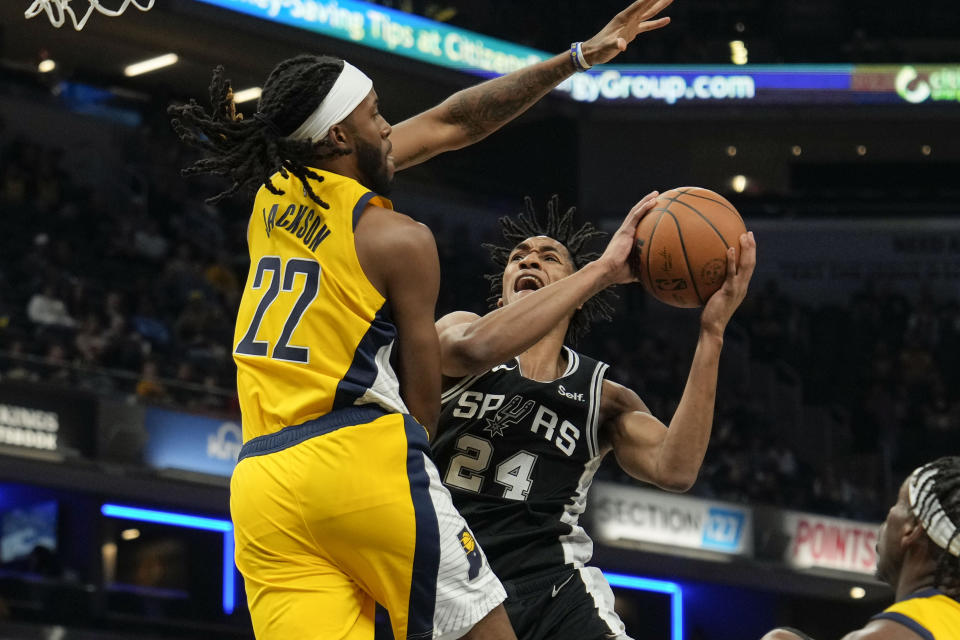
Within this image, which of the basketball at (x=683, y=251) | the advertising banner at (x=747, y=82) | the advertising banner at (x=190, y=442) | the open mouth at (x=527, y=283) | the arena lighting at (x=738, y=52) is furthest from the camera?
the arena lighting at (x=738, y=52)

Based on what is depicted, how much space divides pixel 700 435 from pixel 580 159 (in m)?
Answer: 18.0

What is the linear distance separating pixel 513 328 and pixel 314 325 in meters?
0.61

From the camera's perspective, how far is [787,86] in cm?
2150

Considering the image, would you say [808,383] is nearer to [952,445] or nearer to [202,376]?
[952,445]

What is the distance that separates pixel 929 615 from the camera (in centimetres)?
328

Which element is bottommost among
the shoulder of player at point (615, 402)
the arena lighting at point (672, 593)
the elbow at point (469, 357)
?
the arena lighting at point (672, 593)

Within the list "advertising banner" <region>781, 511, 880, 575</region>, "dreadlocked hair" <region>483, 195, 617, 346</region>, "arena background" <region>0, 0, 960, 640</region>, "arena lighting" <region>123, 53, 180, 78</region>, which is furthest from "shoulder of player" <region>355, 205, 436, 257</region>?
"arena lighting" <region>123, 53, 180, 78</region>

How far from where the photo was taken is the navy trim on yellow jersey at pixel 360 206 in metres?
3.53

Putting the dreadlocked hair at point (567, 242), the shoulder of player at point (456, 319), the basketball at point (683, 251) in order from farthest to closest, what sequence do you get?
1. the dreadlocked hair at point (567, 242)
2. the shoulder of player at point (456, 319)
3. the basketball at point (683, 251)

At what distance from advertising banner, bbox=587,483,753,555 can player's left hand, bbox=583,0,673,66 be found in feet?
34.1

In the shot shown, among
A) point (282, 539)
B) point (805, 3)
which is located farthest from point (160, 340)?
point (805, 3)

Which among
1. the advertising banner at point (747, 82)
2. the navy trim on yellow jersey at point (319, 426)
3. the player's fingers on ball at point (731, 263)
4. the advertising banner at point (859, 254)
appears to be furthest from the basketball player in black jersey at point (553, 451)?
the advertising banner at point (859, 254)

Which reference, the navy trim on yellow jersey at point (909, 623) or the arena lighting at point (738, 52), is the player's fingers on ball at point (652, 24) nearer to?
the navy trim on yellow jersey at point (909, 623)

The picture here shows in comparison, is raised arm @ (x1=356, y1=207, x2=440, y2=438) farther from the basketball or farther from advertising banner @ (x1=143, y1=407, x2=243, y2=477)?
advertising banner @ (x1=143, y1=407, x2=243, y2=477)
